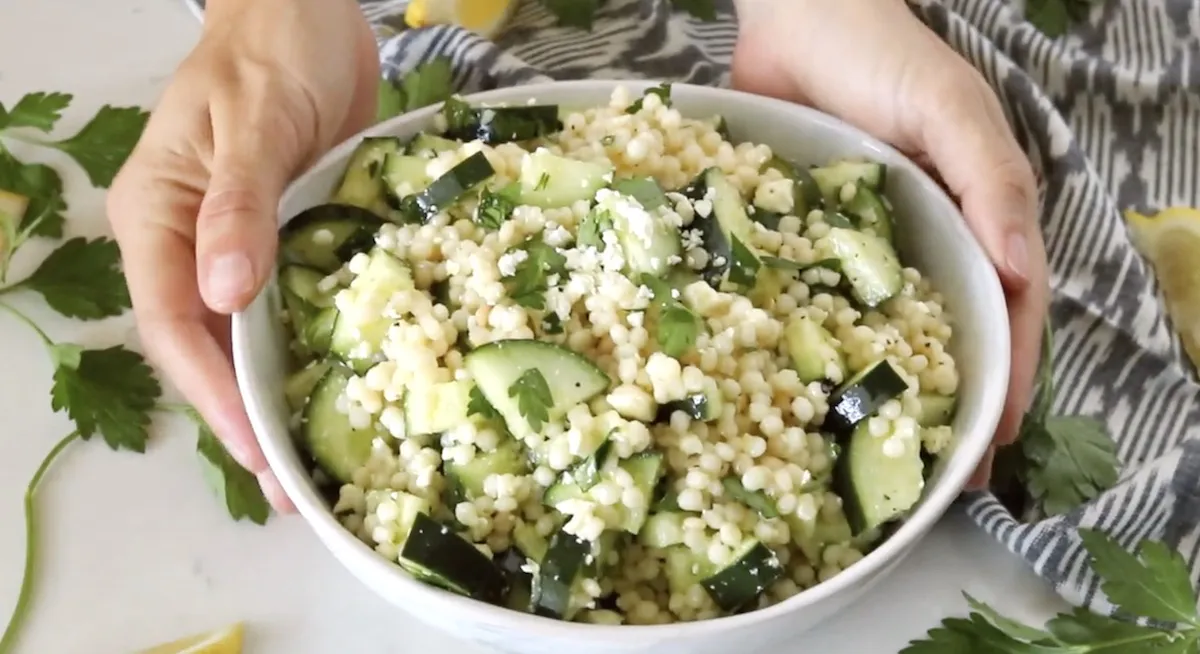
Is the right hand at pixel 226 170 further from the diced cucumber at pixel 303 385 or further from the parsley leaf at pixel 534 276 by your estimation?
the parsley leaf at pixel 534 276

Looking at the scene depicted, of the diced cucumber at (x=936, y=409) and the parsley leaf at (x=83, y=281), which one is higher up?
the diced cucumber at (x=936, y=409)

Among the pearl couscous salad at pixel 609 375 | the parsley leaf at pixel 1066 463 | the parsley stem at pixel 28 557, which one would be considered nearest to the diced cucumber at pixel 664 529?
the pearl couscous salad at pixel 609 375

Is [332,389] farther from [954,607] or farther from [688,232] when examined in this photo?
[954,607]

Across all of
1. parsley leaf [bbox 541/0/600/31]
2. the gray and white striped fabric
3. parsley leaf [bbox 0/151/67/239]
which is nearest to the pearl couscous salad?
the gray and white striped fabric

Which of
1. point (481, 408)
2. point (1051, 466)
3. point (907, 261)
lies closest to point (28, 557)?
point (481, 408)

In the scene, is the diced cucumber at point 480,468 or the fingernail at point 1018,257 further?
the fingernail at point 1018,257

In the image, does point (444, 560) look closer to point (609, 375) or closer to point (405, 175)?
point (609, 375)

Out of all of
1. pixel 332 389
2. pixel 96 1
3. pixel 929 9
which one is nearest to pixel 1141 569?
pixel 332 389
